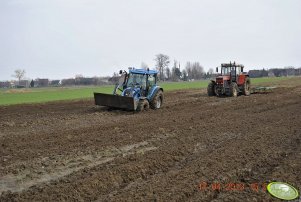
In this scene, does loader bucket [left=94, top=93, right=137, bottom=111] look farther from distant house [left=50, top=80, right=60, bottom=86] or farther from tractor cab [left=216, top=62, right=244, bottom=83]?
distant house [left=50, top=80, right=60, bottom=86]

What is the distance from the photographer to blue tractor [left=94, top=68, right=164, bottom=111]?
14812 mm

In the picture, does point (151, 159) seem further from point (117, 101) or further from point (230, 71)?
point (230, 71)

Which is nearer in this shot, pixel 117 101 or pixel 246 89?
pixel 117 101

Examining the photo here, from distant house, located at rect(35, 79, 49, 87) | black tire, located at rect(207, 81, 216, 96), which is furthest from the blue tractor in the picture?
distant house, located at rect(35, 79, 49, 87)

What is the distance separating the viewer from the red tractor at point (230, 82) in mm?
21156

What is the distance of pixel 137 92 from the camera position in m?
15.2

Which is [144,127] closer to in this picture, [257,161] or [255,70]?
[257,161]

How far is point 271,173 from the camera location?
581cm

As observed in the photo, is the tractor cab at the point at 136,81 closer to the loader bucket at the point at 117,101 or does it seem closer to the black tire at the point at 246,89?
the loader bucket at the point at 117,101

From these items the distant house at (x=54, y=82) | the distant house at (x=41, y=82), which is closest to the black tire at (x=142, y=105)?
the distant house at (x=54, y=82)

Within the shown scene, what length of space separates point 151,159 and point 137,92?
8642 mm

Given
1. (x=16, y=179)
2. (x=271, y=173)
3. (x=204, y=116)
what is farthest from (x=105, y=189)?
(x=204, y=116)

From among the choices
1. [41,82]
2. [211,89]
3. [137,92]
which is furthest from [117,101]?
[41,82]

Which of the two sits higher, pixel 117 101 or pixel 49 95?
pixel 117 101
